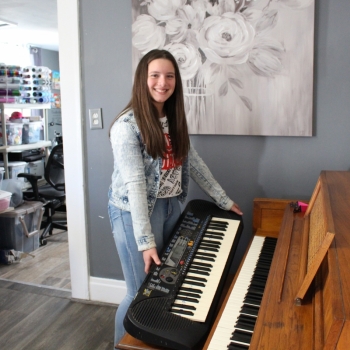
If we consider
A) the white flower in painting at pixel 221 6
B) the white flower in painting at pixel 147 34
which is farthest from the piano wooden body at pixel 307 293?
the white flower in painting at pixel 147 34

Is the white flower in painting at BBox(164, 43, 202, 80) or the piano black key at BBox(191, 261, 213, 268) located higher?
the white flower in painting at BBox(164, 43, 202, 80)

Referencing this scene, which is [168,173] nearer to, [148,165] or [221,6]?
[148,165]

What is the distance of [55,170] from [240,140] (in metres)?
2.37

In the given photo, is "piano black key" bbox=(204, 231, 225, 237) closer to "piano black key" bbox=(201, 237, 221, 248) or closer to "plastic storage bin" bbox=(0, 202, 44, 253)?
"piano black key" bbox=(201, 237, 221, 248)

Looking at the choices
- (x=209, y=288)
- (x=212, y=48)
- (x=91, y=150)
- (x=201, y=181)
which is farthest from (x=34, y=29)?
(x=209, y=288)

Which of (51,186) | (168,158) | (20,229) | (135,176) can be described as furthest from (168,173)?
(51,186)

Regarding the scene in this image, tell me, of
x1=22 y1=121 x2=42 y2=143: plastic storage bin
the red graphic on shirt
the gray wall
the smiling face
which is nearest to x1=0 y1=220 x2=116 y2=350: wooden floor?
the gray wall

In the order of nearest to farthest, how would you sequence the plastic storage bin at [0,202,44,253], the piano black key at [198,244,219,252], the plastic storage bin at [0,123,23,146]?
the piano black key at [198,244,219,252] < the plastic storage bin at [0,202,44,253] < the plastic storage bin at [0,123,23,146]

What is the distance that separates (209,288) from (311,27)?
1.26 meters

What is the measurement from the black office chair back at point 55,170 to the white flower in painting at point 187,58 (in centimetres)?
215

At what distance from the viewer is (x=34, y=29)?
5457 millimetres

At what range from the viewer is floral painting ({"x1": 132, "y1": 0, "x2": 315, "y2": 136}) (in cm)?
183

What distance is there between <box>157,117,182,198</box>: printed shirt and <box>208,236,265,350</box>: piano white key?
1.27 feet

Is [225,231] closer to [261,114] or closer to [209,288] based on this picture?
[209,288]
